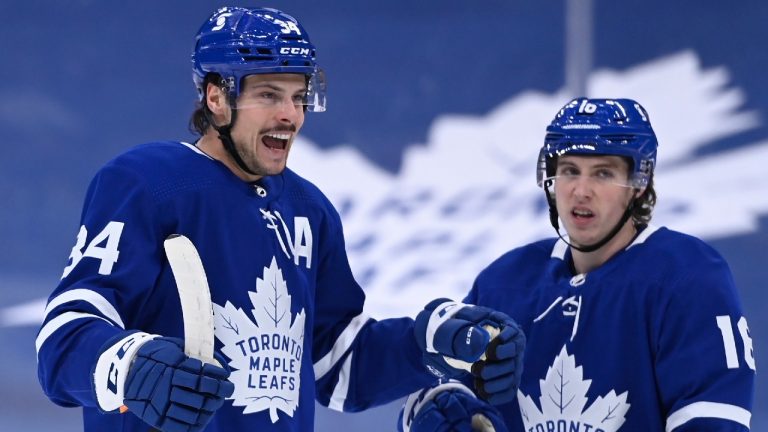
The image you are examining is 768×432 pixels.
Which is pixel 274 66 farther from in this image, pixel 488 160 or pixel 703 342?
pixel 488 160

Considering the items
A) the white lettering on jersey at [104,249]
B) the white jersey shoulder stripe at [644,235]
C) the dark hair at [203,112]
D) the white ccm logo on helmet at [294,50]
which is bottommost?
the white lettering on jersey at [104,249]

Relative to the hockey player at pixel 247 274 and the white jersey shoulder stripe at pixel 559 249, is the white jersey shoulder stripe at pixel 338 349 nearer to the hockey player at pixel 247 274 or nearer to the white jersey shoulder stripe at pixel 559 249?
the hockey player at pixel 247 274

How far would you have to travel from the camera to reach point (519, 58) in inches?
174

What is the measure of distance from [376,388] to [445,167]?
6.39 feet

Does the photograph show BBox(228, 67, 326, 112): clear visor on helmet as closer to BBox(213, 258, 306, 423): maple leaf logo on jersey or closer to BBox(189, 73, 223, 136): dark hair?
BBox(189, 73, 223, 136): dark hair

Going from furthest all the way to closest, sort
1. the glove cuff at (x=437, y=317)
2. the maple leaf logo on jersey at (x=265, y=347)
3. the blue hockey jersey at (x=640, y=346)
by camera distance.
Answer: the blue hockey jersey at (x=640, y=346)
the glove cuff at (x=437, y=317)
the maple leaf logo on jersey at (x=265, y=347)

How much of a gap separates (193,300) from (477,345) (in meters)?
Result: 0.56

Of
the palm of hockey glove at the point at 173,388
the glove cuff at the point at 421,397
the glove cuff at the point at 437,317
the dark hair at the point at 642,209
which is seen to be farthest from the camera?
the dark hair at the point at 642,209

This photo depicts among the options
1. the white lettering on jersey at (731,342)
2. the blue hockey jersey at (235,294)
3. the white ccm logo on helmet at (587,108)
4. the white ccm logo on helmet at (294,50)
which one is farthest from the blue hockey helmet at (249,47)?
the white lettering on jersey at (731,342)

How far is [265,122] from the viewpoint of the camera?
224cm

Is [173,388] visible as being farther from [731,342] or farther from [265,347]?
[731,342]

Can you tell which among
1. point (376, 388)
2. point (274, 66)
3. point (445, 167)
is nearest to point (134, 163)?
point (274, 66)

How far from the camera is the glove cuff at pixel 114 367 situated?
1810 millimetres

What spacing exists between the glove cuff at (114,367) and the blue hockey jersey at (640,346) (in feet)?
3.26
